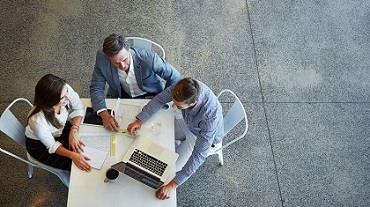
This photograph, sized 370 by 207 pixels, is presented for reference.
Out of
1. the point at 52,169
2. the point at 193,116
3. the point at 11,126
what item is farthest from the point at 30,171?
the point at 193,116

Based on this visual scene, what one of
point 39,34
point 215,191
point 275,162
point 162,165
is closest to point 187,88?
point 162,165

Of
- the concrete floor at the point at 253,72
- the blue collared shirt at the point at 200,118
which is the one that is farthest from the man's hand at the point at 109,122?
the concrete floor at the point at 253,72

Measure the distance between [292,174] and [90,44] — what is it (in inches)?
84.6

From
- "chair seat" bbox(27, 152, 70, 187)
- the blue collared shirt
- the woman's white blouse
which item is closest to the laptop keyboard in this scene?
the blue collared shirt

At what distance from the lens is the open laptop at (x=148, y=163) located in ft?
6.32

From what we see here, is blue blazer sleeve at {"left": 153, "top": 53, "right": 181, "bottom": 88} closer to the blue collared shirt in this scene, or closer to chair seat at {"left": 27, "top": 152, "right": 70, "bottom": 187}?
the blue collared shirt

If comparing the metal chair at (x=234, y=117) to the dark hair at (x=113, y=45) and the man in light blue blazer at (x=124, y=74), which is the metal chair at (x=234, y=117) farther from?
the dark hair at (x=113, y=45)

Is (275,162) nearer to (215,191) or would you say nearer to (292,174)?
(292,174)

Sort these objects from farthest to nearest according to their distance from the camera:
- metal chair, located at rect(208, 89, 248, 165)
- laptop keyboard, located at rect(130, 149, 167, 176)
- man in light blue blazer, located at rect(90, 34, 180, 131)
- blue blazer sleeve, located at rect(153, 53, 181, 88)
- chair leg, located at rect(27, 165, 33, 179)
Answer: chair leg, located at rect(27, 165, 33, 179)
blue blazer sleeve, located at rect(153, 53, 181, 88)
metal chair, located at rect(208, 89, 248, 165)
man in light blue blazer, located at rect(90, 34, 180, 131)
laptop keyboard, located at rect(130, 149, 167, 176)

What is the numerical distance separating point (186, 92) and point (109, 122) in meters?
0.54

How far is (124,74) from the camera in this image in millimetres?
2324

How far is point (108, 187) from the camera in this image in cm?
191

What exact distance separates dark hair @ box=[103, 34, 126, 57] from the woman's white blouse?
0.33m

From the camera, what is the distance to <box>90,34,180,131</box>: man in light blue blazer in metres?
2.10
